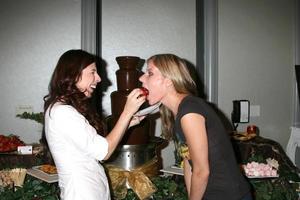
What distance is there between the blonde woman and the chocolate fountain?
0.42 metres

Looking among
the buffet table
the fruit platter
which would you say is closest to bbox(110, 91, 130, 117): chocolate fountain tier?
the fruit platter

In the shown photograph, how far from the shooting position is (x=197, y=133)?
1.22 meters

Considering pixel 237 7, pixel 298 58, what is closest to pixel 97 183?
pixel 237 7

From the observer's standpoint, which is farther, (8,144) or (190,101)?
(8,144)

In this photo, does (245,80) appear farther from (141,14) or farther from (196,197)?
(196,197)

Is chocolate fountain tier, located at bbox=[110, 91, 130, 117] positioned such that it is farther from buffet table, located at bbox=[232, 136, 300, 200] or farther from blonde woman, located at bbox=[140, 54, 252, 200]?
buffet table, located at bbox=[232, 136, 300, 200]

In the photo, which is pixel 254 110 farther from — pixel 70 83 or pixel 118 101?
pixel 70 83

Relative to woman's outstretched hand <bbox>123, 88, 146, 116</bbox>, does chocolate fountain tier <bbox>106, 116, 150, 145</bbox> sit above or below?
below

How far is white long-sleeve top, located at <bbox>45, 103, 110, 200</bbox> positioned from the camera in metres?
1.23

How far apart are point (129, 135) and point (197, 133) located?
727mm

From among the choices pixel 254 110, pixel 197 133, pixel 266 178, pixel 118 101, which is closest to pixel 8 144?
pixel 118 101

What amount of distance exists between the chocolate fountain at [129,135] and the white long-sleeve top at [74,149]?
531mm

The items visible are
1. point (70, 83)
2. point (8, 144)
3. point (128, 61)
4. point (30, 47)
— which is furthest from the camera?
point (30, 47)

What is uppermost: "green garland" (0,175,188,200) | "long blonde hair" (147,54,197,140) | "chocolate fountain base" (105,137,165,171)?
"long blonde hair" (147,54,197,140)
